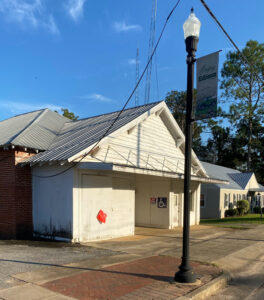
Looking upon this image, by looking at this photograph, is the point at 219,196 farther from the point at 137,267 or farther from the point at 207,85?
the point at 207,85

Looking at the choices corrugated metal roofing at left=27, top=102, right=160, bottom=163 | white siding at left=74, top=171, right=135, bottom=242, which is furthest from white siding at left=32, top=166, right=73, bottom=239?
corrugated metal roofing at left=27, top=102, right=160, bottom=163

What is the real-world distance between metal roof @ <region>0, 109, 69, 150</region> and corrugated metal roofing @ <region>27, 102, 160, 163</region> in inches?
14.9

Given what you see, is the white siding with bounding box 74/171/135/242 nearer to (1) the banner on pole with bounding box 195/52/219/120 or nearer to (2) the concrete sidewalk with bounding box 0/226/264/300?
(2) the concrete sidewalk with bounding box 0/226/264/300

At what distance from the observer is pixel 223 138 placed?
5775 centimetres

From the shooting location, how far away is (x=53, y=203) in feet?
35.5

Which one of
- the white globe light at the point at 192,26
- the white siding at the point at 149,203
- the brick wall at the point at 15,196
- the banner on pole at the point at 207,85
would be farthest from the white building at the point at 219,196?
the white globe light at the point at 192,26

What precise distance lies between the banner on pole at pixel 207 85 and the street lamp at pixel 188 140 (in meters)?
0.30

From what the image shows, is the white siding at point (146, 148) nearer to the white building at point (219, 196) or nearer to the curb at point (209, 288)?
the curb at point (209, 288)

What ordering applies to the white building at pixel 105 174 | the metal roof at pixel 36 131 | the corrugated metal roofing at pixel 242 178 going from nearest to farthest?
the white building at pixel 105 174, the metal roof at pixel 36 131, the corrugated metal roofing at pixel 242 178

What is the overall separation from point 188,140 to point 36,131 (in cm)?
927

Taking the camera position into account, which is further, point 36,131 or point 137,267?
point 36,131

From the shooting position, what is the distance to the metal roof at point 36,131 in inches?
460

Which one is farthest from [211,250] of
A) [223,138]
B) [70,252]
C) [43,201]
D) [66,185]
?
[223,138]

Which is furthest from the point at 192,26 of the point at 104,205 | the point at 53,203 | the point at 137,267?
the point at 53,203
